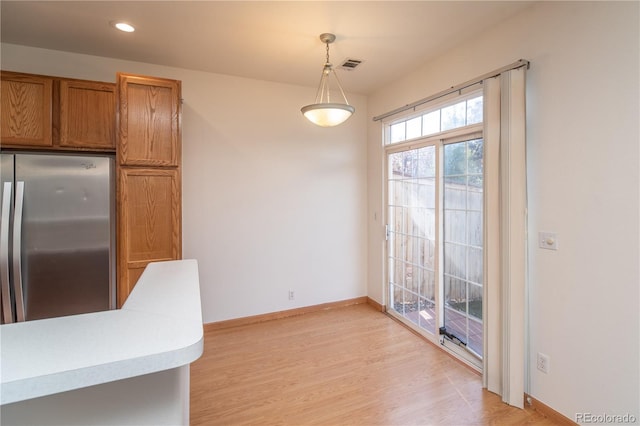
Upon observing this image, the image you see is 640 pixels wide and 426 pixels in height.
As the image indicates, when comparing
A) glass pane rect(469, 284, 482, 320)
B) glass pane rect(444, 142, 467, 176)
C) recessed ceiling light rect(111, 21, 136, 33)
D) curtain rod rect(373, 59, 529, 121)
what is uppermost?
recessed ceiling light rect(111, 21, 136, 33)

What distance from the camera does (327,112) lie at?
2465 millimetres

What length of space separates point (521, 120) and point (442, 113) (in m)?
0.99

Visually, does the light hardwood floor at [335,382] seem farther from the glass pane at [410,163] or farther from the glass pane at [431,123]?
the glass pane at [431,123]

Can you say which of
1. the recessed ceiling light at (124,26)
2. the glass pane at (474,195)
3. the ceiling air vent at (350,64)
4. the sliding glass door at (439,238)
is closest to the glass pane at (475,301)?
the sliding glass door at (439,238)

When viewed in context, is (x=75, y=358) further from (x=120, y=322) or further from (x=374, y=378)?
(x=374, y=378)

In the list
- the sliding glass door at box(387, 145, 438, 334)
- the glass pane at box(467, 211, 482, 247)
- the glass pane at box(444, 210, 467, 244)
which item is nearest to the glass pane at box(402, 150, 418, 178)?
the sliding glass door at box(387, 145, 438, 334)

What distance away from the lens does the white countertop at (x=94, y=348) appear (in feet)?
2.28

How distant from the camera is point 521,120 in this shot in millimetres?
2260

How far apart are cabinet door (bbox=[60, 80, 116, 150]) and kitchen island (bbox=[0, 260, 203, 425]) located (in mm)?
2209

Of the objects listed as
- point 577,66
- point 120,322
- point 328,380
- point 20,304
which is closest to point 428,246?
point 328,380

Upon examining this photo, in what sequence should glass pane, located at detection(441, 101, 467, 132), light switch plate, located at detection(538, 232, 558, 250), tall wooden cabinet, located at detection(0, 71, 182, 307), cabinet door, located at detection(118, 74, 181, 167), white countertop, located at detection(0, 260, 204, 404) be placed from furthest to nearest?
1. glass pane, located at detection(441, 101, 467, 132)
2. cabinet door, located at detection(118, 74, 181, 167)
3. tall wooden cabinet, located at detection(0, 71, 182, 307)
4. light switch plate, located at detection(538, 232, 558, 250)
5. white countertop, located at detection(0, 260, 204, 404)

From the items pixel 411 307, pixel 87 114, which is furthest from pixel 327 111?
pixel 411 307

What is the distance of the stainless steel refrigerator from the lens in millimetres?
2340

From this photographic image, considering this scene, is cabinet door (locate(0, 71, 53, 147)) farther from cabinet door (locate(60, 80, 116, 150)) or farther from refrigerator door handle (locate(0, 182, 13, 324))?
refrigerator door handle (locate(0, 182, 13, 324))
